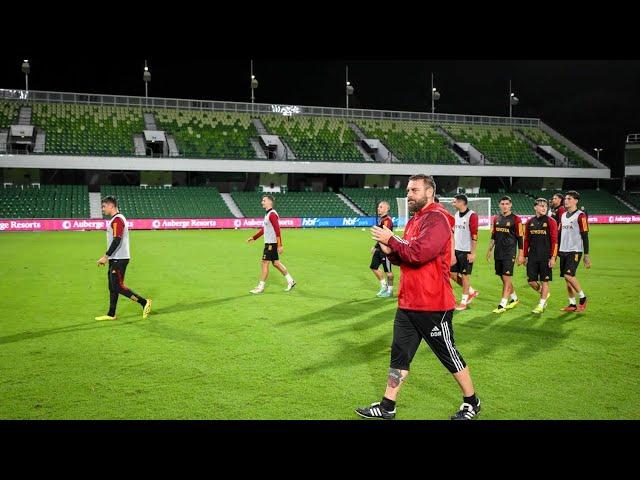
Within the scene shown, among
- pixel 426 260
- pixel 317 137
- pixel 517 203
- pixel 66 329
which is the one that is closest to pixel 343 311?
pixel 66 329

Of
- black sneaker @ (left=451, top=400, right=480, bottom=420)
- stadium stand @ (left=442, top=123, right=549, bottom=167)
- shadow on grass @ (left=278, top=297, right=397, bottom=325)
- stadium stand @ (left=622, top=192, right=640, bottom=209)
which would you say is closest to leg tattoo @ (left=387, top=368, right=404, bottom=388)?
black sneaker @ (left=451, top=400, right=480, bottom=420)

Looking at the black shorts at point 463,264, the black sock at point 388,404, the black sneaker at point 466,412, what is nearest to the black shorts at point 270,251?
the black shorts at point 463,264

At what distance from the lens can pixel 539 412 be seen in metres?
5.38

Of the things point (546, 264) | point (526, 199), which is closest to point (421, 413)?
point (546, 264)

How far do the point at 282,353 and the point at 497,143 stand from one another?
62.9 m

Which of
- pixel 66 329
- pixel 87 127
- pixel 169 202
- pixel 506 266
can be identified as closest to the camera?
pixel 66 329

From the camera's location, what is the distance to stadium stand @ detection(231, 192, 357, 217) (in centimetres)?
4803

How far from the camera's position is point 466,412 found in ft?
17.2

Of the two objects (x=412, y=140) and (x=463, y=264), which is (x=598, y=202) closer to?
(x=412, y=140)

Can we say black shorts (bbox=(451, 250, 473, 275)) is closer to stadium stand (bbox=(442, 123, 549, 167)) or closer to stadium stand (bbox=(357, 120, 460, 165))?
stadium stand (bbox=(357, 120, 460, 165))

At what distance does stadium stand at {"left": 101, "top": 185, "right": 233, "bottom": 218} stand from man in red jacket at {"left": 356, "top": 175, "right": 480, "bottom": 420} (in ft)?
134

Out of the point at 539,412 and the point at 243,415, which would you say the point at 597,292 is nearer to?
the point at 539,412

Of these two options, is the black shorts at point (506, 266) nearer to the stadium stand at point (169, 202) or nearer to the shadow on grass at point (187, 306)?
the shadow on grass at point (187, 306)

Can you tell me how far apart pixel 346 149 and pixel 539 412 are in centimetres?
5374
